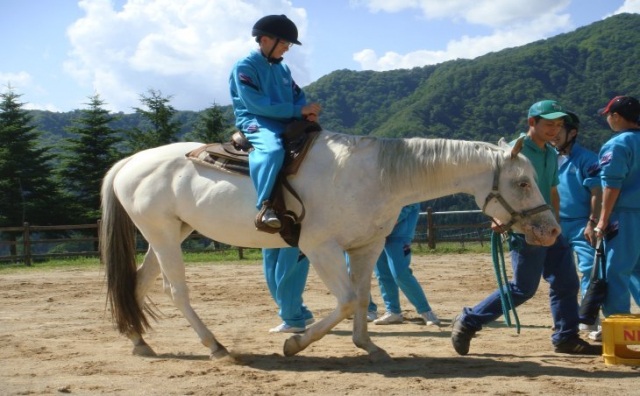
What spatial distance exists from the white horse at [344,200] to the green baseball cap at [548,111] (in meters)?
Result: 0.56

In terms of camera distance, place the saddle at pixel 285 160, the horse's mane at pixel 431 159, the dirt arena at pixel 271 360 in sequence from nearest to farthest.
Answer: the dirt arena at pixel 271 360 < the horse's mane at pixel 431 159 < the saddle at pixel 285 160

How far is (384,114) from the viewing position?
4166 inches

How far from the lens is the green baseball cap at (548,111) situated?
5.53 meters

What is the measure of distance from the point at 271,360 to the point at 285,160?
5.41 ft

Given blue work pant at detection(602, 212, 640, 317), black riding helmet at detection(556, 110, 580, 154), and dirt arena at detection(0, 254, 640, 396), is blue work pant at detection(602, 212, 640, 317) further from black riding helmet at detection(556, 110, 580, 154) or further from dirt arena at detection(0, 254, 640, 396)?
black riding helmet at detection(556, 110, 580, 154)

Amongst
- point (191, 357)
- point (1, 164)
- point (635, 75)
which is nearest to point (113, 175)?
point (191, 357)

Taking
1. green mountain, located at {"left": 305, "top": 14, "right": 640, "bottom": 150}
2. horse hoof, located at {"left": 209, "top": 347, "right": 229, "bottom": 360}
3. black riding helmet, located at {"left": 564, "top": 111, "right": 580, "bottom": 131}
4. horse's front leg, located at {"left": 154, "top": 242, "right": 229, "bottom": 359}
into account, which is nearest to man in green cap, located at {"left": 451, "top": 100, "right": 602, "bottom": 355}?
black riding helmet, located at {"left": 564, "top": 111, "right": 580, "bottom": 131}

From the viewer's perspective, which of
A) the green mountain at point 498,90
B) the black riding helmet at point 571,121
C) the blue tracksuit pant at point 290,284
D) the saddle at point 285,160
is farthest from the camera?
the green mountain at point 498,90

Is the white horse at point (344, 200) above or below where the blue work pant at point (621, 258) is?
above

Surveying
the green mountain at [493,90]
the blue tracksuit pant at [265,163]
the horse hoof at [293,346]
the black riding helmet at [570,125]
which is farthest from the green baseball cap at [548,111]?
the green mountain at [493,90]

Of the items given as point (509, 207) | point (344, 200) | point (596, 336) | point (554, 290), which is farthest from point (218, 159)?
point (596, 336)

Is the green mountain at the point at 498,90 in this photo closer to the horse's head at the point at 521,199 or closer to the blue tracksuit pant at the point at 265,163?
the horse's head at the point at 521,199

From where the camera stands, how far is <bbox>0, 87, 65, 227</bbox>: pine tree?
34719 mm

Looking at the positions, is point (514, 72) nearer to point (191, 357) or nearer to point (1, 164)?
point (1, 164)
